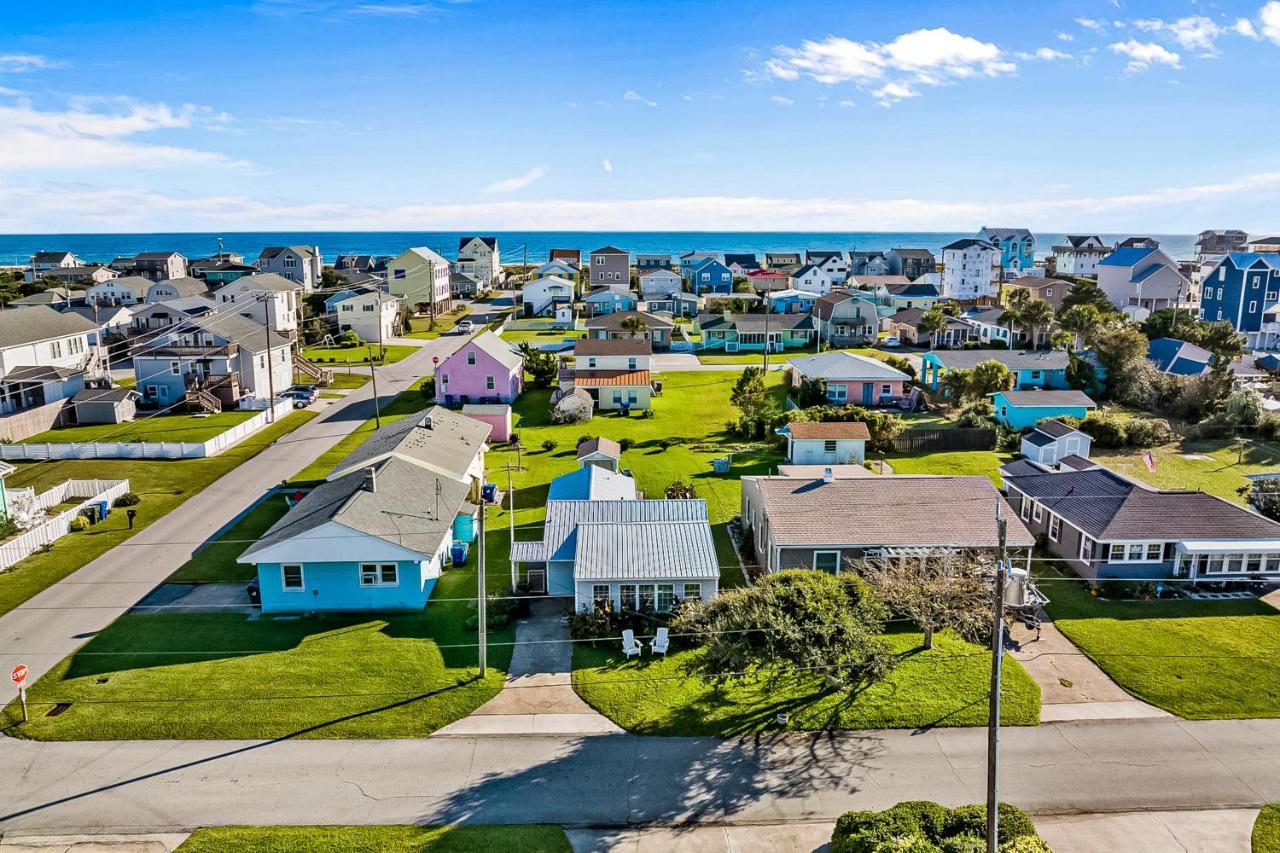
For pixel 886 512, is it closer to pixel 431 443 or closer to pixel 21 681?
pixel 431 443

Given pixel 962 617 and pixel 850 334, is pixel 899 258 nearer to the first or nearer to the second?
pixel 850 334

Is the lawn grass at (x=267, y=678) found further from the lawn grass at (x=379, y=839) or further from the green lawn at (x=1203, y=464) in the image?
the green lawn at (x=1203, y=464)

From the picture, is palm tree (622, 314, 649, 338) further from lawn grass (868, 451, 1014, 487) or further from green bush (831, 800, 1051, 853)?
green bush (831, 800, 1051, 853)

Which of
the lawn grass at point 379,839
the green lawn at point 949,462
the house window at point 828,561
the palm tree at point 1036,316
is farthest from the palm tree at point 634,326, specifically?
the lawn grass at point 379,839

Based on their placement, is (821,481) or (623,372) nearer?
(821,481)

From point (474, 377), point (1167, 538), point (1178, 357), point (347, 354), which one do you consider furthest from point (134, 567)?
point (1178, 357)

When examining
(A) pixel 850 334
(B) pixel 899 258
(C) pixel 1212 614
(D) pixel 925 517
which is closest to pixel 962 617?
(D) pixel 925 517

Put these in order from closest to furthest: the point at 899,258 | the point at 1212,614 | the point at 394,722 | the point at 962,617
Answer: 1. the point at 394,722
2. the point at 962,617
3. the point at 1212,614
4. the point at 899,258
